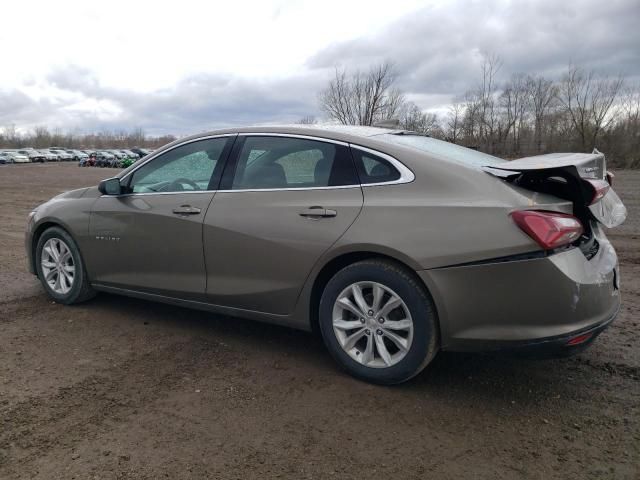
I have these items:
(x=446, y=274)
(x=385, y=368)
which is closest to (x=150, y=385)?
(x=385, y=368)

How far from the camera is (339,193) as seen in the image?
3357 mm

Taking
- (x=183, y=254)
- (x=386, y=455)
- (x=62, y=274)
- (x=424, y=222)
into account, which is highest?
(x=424, y=222)

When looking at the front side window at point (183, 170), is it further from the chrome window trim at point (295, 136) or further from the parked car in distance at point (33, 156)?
the parked car in distance at point (33, 156)

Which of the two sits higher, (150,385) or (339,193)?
(339,193)

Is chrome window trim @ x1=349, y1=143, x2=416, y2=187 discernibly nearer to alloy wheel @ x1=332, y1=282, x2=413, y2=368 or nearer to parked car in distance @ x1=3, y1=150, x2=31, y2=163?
alloy wheel @ x1=332, y1=282, x2=413, y2=368

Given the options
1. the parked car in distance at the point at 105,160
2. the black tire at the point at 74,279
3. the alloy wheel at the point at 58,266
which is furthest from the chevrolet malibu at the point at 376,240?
the parked car in distance at the point at 105,160

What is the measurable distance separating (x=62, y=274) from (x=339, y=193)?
2918 millimetres

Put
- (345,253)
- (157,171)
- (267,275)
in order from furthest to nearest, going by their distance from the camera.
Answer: (157,171)
(267,275)
(345,253)

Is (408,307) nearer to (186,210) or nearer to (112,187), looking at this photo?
(186,210)

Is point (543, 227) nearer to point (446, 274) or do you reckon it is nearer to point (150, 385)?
point (446, 274)

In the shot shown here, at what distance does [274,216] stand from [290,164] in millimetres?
417

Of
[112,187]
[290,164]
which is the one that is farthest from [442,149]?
[112,187]

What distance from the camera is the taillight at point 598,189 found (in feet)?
9.71

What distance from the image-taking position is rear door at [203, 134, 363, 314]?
3.36 m
